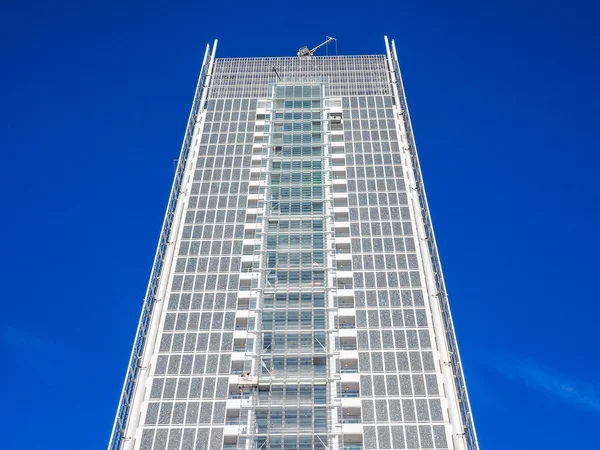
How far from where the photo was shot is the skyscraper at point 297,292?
52375 millimetres

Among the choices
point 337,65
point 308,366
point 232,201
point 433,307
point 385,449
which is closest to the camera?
point 385,449

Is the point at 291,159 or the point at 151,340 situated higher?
the point at 291,159

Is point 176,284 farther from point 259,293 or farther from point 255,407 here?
point 255,407

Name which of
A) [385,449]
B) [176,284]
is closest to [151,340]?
[176,284]

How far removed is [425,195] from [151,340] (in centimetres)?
3065

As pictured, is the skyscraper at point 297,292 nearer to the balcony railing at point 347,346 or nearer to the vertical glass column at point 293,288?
the vertical glass column at point 293,288

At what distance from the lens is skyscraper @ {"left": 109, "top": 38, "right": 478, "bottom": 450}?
172 ft

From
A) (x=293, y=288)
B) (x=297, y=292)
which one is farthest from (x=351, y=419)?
(x=293, y=288)

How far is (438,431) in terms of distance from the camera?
51.2 m

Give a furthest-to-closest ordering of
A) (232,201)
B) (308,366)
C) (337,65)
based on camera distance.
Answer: (337,65) → (232,201) → (308,366)

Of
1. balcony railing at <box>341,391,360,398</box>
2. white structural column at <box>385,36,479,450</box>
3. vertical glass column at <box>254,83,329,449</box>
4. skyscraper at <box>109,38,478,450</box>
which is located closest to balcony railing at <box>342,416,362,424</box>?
skyscraper at <box>109,38,478,450</box>

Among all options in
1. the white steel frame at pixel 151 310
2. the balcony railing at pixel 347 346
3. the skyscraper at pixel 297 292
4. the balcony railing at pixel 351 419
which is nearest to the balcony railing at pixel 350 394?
the skyscraper at pixel 297 292

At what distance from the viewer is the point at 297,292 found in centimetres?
6059

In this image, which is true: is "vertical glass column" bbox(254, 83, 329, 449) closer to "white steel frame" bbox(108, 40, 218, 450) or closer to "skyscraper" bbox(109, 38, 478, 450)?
"skyscraper" bbox(109, 38, 478, 450)
